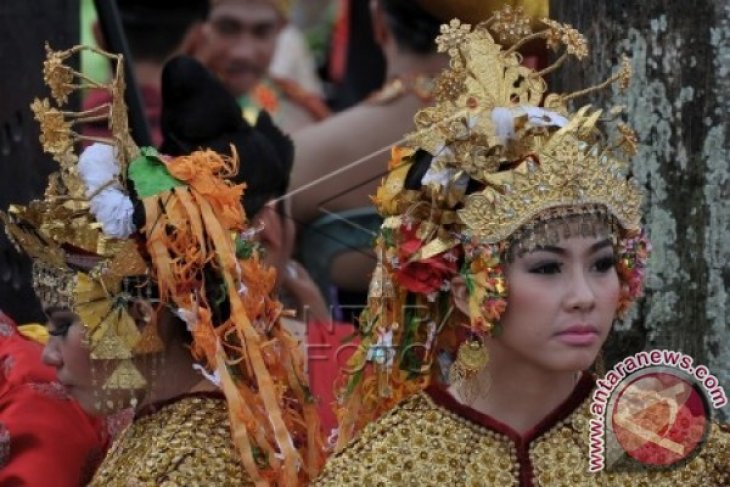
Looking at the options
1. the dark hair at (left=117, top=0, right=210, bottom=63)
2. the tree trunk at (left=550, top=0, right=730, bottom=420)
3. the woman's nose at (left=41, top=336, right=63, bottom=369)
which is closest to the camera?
the woman's nose at (left=41, top=336, right=63, bottom=369)

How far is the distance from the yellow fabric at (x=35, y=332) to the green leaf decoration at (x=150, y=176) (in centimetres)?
133

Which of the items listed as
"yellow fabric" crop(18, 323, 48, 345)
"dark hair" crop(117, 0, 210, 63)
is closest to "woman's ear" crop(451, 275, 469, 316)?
"yellow fabric" crop(18, 323, 48, 345)

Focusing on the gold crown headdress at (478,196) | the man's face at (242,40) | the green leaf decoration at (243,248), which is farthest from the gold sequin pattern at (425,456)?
the man's face at (242,40)

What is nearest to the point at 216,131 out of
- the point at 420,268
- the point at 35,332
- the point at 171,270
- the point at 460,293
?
the point at 35,332

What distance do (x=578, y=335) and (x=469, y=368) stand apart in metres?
0.26

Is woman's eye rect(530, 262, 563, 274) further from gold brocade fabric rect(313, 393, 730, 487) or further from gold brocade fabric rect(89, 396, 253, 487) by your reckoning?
gold brocade fabric rect(89, 396, 253, 487)

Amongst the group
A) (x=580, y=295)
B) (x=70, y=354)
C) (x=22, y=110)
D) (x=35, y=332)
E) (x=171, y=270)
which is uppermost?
(x=580, y=295)

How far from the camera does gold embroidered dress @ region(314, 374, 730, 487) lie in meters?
4.56

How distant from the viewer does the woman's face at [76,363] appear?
513 cm

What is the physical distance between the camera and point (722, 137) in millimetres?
5402

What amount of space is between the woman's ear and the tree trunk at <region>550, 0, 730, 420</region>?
91cm

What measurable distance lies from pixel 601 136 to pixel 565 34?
0.25m

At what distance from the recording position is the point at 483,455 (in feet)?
15.1

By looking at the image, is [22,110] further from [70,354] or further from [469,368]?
[469,368]
